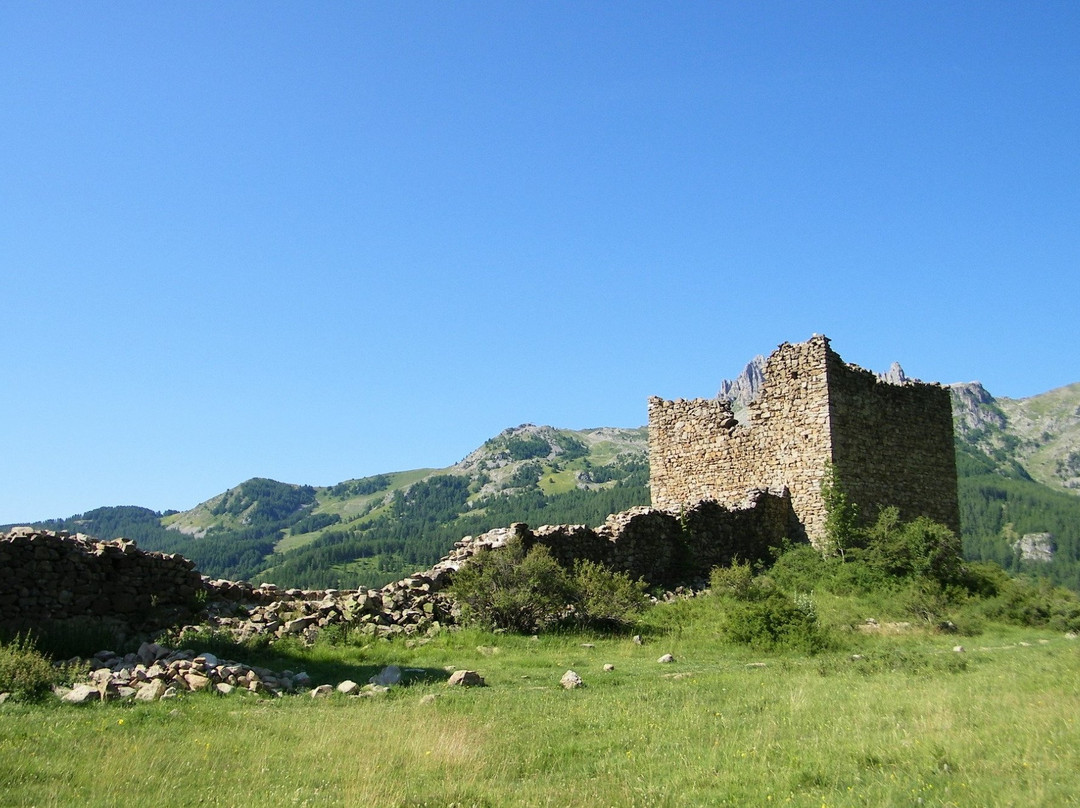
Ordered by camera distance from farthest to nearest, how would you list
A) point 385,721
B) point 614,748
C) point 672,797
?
point 385,721 → point 614,748 → point 672,797

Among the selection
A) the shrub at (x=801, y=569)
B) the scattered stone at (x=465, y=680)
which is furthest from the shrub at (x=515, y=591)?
the shrub at (x=801, y=569)

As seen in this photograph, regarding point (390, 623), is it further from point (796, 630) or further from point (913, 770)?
point (913, 770)

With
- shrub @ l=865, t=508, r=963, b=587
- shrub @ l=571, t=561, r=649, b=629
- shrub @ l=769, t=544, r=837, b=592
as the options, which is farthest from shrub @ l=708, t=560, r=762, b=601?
shrub @ l=865, t=508, r=963, b=587

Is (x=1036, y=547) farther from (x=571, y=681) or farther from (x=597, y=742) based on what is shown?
(x=597, y=742)

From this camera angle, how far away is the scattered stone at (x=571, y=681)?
38.7 feet

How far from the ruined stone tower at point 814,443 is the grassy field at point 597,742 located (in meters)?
10.5

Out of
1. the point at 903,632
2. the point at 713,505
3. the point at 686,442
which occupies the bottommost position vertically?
the point at 903,632

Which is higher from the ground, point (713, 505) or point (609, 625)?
point (713, 505)

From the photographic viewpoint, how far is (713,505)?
23.1 metres

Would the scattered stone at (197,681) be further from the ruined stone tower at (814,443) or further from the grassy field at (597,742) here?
the ruined stone tower at (814,443)

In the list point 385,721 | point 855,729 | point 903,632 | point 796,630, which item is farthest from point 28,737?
point 903,632

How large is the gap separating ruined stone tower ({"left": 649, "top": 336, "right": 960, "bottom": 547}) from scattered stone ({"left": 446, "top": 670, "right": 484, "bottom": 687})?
12002 millimetres

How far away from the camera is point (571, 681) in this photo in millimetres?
11875

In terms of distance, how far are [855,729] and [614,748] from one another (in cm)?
242
